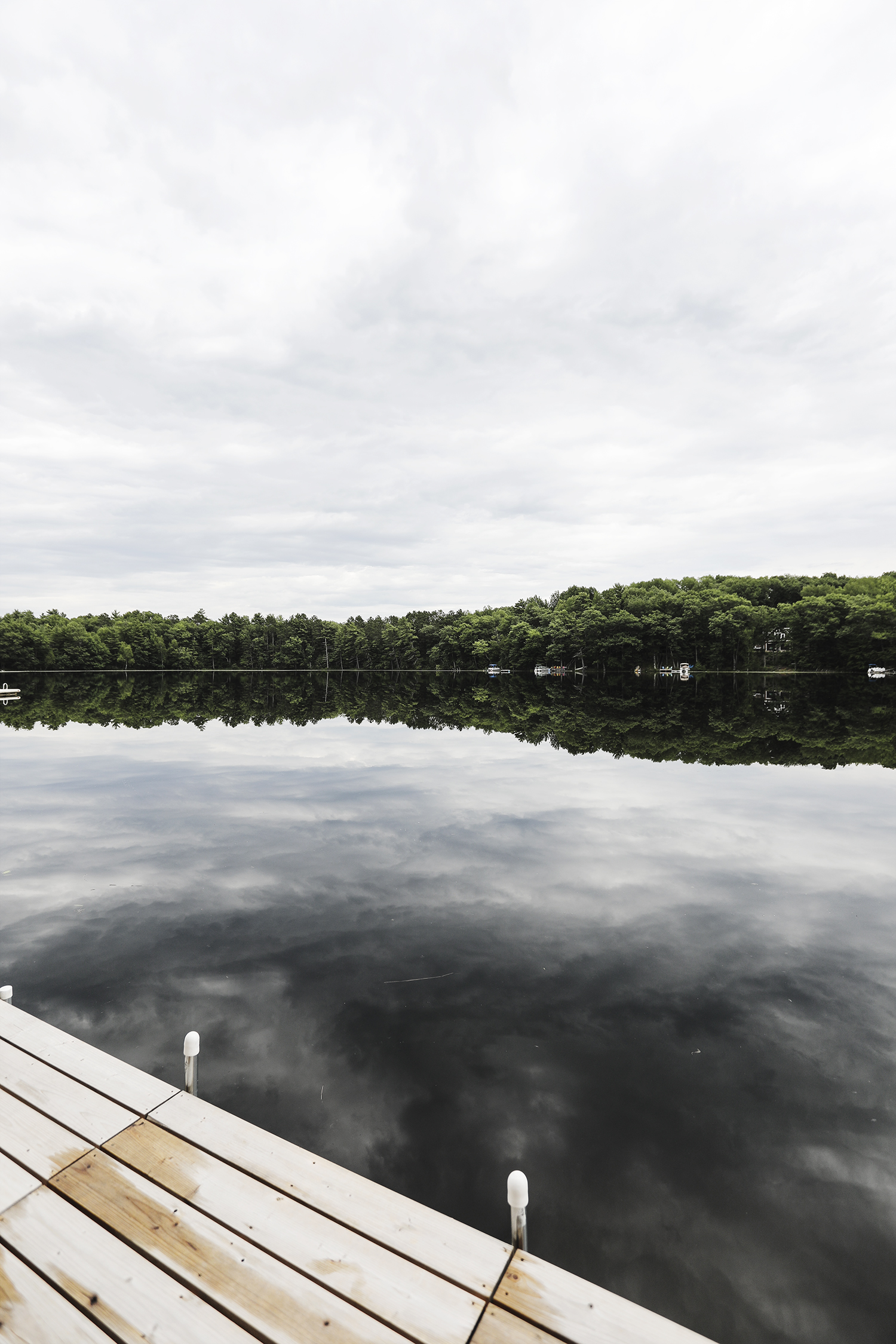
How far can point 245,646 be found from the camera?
161375 millimetres

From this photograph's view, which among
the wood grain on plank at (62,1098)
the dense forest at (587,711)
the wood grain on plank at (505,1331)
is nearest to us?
the wood grain on plank at (505,1331)

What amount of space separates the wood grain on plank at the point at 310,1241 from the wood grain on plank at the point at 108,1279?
0.42 metres

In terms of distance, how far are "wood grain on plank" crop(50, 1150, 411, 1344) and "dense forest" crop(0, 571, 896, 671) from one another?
114 metres

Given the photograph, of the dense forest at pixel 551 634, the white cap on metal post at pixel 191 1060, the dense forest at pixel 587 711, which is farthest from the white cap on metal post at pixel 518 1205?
the dense forest at pixel 551 634

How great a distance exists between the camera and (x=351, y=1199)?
4.14m

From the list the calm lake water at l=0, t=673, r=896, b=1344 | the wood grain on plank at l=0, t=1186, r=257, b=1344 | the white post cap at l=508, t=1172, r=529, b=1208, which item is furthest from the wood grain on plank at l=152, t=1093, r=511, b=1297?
the calm lake water at l=0, t=673, r=896, b=1344

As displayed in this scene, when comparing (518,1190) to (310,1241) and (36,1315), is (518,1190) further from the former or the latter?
(36,1315)

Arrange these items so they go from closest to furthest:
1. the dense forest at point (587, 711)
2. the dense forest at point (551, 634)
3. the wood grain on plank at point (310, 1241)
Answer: the wood grain on plank at point (310, 1241), the dense forest at point (587, 711), the dense forest at point (551, 634)

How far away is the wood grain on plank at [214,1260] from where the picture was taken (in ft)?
10.9

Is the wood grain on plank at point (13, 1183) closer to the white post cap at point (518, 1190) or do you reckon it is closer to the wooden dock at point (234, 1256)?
the wooden dock at point (234, 1256)

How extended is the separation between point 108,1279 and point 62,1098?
1.85 m

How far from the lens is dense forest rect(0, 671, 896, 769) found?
91.8 ft

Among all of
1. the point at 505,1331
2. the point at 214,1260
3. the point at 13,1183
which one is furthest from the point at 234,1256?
the point at 13,1183

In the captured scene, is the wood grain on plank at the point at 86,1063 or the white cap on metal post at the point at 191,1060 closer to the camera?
the wood grain on plank at the point at 86,1063
